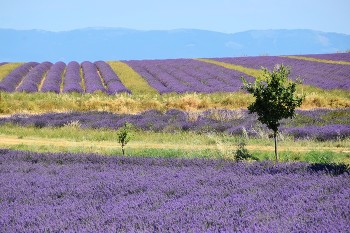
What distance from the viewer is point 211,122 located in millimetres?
23500

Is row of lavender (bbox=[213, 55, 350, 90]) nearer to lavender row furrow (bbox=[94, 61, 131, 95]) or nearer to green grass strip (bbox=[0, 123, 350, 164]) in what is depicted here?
lavender row furrow (bbox=[94, 61, 131, 95])

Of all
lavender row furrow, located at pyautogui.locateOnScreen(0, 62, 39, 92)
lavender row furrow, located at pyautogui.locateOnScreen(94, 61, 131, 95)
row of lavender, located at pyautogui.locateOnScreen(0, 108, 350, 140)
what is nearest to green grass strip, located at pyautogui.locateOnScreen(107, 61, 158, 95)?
lavender row furrow, located at pyautogui.locateOnScreen(94, 61, 131, 95)

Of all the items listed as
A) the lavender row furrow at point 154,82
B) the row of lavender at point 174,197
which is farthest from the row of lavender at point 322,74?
the row of lavender at point 174,197

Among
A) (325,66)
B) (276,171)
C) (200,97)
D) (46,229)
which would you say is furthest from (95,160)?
(325,66)

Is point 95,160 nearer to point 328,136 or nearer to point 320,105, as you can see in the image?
point 328,136

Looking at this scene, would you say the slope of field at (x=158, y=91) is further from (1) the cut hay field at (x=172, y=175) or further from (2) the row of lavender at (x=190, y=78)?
(1) the cut hay field at (x=172, y=175)

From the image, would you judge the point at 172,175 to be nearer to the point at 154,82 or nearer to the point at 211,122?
the point at 211,122

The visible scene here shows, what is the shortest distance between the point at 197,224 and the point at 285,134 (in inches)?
561

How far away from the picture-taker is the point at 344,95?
3366 cm

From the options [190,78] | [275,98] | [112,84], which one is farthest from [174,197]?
[190,78]

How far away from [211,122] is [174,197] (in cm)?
1566

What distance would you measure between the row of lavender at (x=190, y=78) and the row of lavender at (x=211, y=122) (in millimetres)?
11090

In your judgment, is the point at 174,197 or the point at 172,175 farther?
the point at 172,175

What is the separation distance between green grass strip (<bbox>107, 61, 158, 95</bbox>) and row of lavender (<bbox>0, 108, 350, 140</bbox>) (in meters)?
10.7
